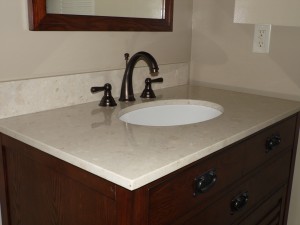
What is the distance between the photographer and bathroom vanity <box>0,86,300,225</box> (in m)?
0.69

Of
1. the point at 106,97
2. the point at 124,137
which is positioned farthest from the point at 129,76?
the point at 124,137

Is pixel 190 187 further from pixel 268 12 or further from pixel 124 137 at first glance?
pixel 268 12

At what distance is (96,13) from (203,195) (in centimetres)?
69

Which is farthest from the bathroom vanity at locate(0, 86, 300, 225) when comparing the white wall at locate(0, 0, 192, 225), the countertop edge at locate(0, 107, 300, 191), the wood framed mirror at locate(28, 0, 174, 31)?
the wood framed mirror at locate(28, 0, 174, 31)

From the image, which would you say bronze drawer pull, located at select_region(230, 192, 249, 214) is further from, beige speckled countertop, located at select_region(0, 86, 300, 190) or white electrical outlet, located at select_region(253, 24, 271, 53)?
white electrical outlet, located at select_region(253, 24, 271, 53)

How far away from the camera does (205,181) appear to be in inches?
33.2

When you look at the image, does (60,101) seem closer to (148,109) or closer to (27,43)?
(27,43)

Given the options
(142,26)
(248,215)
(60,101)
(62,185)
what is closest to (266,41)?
(142,26)

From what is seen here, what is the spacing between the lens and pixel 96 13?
113 cm

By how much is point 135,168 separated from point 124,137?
176 mm

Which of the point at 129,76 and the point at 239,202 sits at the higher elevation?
the point at 129,76

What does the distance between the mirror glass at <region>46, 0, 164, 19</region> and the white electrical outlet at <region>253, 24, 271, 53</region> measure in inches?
15.9

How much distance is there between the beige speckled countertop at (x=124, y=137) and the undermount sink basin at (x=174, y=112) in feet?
0.24

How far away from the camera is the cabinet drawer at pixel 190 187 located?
72 centimetres
